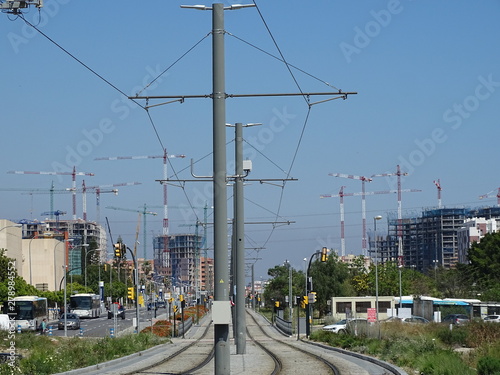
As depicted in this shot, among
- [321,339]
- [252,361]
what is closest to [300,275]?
[321,339]

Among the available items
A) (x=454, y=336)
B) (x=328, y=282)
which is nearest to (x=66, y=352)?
(x=454, y=336)

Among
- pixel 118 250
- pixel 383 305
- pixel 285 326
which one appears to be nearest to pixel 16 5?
pixel 118 250

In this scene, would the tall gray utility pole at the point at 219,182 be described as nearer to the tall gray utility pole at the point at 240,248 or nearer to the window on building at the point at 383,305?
the tall gray utility pole at the point at 240,248

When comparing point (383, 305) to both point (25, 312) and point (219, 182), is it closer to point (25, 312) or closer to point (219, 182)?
point (25, 312)

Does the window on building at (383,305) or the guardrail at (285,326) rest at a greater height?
the window on building at (383,305)

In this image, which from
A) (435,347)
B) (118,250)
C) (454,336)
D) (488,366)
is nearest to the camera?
(488,366)

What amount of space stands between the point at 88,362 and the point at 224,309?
451 inches

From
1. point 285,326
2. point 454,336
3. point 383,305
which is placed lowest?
point 285,326

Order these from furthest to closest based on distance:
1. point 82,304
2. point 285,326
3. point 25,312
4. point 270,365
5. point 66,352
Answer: point 82,304, point 25,312, point 285,326, point 66,352, point 270,365

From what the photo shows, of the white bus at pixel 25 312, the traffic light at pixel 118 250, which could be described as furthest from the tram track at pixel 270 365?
the white bus at pixel 25 312

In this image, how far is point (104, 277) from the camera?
183 m

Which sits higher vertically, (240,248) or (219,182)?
(219,182)

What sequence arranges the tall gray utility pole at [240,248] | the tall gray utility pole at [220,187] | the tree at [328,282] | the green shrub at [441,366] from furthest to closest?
the tree at [328,282] < the tall gray utility pole at [240,248] < the green shrub at [441,366] < the tall gray utility pole at [220,187]

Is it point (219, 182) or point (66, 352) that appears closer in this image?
point (219, 182)
